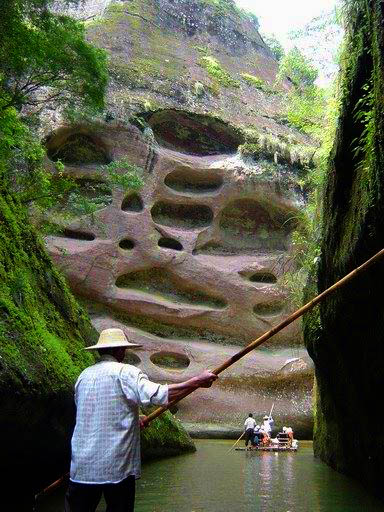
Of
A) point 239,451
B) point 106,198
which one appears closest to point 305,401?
point 239,451

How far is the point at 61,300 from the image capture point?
8.36 m

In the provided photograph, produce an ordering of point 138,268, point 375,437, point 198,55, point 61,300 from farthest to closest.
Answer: point 198,55 < point 138,268 < point 61,300 < point 375,437

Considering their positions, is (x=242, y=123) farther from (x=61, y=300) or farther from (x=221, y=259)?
(x=61, y=300)

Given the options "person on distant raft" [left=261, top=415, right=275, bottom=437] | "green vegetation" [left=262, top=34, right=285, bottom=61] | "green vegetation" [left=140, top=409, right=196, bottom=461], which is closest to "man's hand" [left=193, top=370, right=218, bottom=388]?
"green vegetation" [left=140, top=409, right=196, bottom=461]

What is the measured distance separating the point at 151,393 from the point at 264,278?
21281mm

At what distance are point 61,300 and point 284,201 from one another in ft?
56.7

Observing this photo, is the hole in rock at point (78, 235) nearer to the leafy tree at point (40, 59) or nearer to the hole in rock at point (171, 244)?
the hole in rock at point (171, 244)

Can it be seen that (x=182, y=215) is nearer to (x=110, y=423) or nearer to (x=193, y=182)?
(x=193, y=182)

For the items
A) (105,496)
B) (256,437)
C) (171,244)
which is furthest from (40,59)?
(171,244)

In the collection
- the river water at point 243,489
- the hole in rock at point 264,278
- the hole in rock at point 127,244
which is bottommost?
the river water at point 243,489

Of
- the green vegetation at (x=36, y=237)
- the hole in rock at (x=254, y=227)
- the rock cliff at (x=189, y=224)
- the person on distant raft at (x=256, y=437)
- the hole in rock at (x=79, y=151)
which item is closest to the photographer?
the green vegetation at (x=36, y=237)

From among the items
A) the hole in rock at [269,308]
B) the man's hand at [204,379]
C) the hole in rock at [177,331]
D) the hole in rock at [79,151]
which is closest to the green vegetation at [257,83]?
the hole in rock at [79,151]

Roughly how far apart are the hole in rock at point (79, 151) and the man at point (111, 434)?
20.5 metres

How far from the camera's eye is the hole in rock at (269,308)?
76.0 feet
